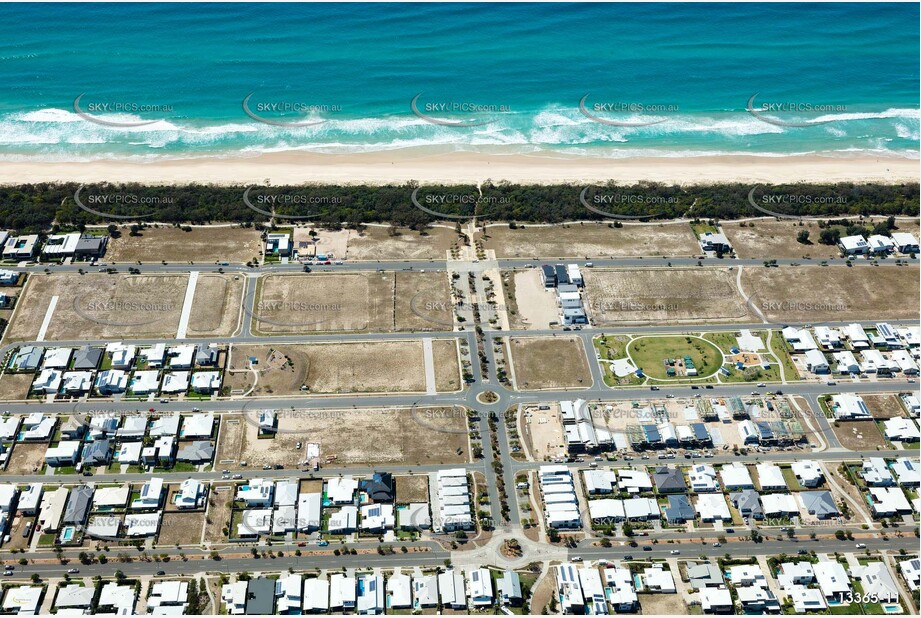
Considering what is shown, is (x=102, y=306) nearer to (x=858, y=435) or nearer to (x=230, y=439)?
(x=230, y=439)

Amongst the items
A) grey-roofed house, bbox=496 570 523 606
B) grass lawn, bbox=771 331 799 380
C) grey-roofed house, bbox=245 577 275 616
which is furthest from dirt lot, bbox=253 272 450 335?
grass lawn, bbox=771 331 799 380

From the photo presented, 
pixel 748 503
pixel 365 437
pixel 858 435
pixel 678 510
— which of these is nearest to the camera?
pixel 678 510

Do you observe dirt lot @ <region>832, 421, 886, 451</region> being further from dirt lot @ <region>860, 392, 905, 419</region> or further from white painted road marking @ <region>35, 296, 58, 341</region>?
white painted road marking @ <region>35, 296, 58, 341</region>

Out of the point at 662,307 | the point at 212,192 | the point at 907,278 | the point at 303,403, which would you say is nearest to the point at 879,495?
the point at 662,307

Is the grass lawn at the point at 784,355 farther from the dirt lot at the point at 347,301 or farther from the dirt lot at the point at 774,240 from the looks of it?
the dirt lot at the point at 347,301

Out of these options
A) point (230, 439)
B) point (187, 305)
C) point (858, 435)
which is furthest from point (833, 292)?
point (187, 305)

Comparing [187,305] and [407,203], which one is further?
[407,203]
